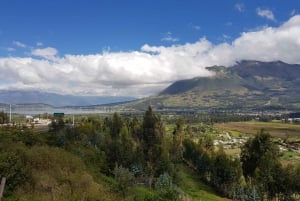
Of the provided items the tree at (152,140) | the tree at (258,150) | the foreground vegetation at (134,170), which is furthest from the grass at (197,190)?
the tree at (258,150)

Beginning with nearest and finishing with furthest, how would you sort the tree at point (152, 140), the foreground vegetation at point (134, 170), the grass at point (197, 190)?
the foreground vegetation at point (134, 170), the grass at point (197, 190), the tree at point (152, 140)

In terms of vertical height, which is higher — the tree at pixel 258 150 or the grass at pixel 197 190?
the tree at pixel 258 150

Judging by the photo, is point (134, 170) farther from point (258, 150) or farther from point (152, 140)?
point (258, 150)

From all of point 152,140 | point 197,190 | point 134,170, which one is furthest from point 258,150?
point 134,170

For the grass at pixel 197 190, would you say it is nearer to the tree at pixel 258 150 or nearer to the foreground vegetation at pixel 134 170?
the foreground vegetation at pixel 134 170

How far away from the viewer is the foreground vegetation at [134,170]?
3503 cm

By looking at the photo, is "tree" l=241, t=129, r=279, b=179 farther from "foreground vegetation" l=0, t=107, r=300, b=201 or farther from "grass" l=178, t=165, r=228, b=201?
"grass" l=178, t=165, r=228, b=201

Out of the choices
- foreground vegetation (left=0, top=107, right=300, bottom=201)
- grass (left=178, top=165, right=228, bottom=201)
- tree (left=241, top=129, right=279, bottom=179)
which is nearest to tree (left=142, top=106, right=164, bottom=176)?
foreground vegetation (left=0, top=107, right=300, bottom=201)

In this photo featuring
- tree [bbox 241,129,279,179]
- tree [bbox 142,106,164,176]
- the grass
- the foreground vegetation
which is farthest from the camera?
tree [bbox 142,106,164,176]

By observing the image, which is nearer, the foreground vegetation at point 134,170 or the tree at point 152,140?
the foreground vegetation at point 134,170

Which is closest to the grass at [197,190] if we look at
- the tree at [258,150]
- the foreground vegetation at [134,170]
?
the foreground vegetation at [134,170]

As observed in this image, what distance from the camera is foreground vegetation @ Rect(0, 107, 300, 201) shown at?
3503cm

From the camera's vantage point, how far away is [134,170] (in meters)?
72.6

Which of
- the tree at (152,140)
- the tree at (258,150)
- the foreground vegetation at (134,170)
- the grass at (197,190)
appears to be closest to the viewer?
the foreground vegetation at (134,170)
